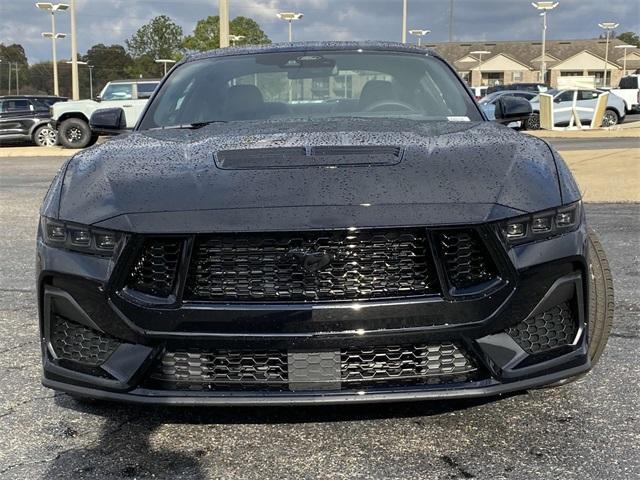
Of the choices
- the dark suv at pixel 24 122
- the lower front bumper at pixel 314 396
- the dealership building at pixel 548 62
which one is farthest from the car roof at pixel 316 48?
the dealership building at pixel 548 62

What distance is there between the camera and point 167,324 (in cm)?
237

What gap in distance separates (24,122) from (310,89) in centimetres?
1912

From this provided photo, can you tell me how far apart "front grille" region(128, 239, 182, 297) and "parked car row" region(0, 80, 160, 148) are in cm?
1595

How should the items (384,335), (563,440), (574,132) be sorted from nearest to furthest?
1. (384,335)
2. (563,440)
3. (574,132)

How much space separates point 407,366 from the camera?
2449 millimetres

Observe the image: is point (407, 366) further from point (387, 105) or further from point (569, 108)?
point (569, 108)

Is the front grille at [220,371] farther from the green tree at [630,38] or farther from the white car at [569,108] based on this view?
the green tree at [630,38]

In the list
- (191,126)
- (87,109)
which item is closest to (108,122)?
(191,126)

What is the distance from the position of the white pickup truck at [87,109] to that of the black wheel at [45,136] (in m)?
Answer: 1.65

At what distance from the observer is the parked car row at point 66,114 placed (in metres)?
18.7

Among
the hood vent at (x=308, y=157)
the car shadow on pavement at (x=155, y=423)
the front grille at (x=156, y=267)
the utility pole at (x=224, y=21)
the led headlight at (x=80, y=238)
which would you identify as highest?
the utility pole at (x=224, y=21)

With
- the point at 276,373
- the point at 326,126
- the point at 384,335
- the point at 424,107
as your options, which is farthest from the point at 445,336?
the point at 424,107

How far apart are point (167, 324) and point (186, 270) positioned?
0.19 meters

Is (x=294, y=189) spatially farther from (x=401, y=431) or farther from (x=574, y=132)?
(x=574, y=132)
